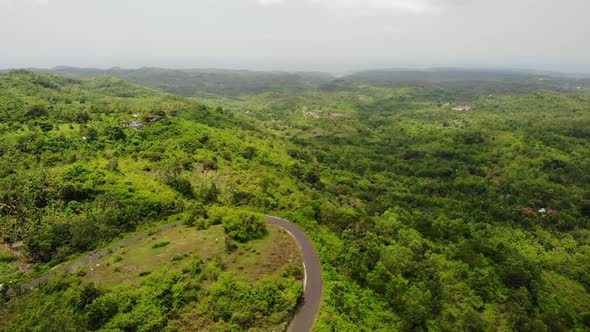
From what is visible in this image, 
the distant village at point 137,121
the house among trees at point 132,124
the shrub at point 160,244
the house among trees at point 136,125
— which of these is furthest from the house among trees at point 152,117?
the shrub at point 160,244

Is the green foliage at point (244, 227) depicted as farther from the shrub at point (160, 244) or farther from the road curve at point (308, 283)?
the shrub at point (160, 244)

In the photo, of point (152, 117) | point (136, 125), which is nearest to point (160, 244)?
point (136, 125)

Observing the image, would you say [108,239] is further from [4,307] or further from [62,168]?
[62,168]

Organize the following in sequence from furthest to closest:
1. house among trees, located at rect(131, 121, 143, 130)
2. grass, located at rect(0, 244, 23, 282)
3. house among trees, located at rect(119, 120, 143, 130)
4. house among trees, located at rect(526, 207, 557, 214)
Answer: house among trees, located at rect(526, 207, 557, 214) < house among trees, located at rect(119, 120, 143, 130) < house among trees, located at rect(131, 121, 143, 130) < grass, located at rect(0, 244, 23, 282)

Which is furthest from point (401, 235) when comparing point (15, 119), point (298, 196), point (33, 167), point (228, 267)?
point (15, 119)

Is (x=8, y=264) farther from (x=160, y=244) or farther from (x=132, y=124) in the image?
(x=132, y=124)

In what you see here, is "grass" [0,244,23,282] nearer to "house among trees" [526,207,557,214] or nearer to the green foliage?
the green foliage

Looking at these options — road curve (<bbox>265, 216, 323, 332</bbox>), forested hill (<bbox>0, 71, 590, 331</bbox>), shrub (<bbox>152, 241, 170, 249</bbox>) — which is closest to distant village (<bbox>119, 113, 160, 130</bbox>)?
forested hill (<bbox>0, 71, 590, 331</bbox>)
